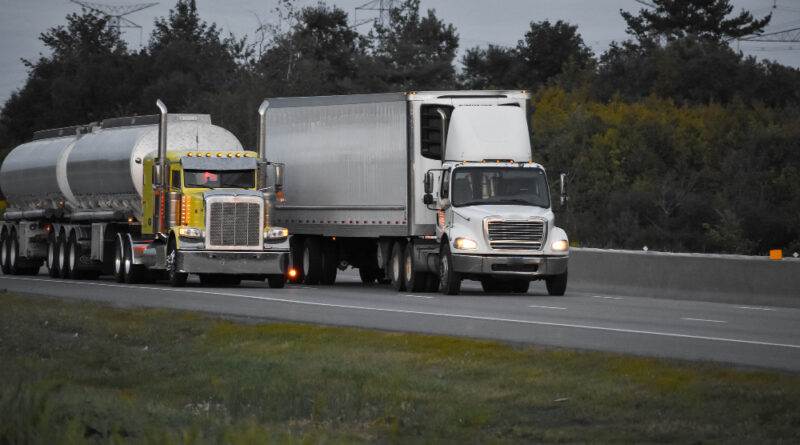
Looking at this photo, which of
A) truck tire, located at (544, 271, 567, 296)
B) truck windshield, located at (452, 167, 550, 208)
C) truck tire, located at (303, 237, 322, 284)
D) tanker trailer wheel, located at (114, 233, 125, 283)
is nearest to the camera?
truck windshield, located at (452, 167, 550, 208)

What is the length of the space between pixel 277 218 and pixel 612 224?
4157 cm

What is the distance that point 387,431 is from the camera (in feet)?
36.6

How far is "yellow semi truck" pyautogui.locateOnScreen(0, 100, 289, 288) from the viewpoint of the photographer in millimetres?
30688

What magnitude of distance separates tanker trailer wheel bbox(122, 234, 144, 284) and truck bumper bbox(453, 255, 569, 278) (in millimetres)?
8703

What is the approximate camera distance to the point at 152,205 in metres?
32.2

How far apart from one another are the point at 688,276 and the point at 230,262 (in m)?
9.15

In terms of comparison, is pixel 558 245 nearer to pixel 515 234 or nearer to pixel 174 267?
pixel 515 234

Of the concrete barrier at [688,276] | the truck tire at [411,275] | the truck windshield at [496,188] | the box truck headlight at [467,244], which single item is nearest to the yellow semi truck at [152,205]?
the truck tire at [411,275]

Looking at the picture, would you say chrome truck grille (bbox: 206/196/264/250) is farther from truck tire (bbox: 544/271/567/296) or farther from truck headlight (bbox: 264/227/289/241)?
truck tire (bbox: 544/271/567/296)

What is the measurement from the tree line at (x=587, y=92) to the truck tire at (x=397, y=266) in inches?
1307

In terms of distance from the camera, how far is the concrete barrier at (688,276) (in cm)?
2634

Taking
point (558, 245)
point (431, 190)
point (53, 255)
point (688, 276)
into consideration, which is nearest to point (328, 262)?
point (431, 190)

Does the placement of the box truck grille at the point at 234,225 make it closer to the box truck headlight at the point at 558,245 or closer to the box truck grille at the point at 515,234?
the box truck grille at the point at 515,234

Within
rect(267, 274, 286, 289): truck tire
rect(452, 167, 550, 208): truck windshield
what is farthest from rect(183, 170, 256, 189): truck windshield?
rect(452, 167, 550, 208): truck windshield
